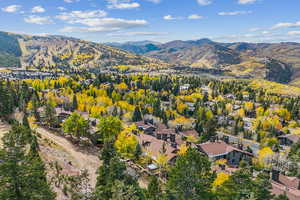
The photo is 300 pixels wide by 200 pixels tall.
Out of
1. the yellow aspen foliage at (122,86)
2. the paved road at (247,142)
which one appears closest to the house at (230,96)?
the paved road at (247,142)

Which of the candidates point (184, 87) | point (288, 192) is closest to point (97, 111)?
point (288, 192)

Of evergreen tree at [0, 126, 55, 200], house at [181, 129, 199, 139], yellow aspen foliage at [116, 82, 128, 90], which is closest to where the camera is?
evergreen tree at [0, 126, 55, 200]

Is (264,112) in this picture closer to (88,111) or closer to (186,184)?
(88,111)

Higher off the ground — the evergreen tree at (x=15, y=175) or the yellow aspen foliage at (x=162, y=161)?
the evergreen tree at (x=15, y=175)

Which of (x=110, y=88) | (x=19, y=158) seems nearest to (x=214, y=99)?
(x=110, y=88)

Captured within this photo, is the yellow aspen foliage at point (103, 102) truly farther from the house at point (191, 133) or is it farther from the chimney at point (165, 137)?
the chimney at point (165, 137)

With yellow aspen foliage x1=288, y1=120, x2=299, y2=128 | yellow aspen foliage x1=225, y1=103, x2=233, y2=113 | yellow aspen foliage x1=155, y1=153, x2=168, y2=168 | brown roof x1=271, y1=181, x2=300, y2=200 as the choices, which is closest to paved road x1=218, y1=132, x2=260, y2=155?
yellow aspen foliage x1=225, y1=103, x2=233, y2=113

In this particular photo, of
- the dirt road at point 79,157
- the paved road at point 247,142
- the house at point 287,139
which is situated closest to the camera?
the dirt road at point 79,157

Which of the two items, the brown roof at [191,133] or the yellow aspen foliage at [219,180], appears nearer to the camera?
the yellow aspen foliage at [219,180]

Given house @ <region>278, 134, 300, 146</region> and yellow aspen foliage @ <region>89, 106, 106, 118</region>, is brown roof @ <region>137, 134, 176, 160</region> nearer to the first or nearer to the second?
yellow aspen foliage @ <region>89, 106, 106, 118</region>
